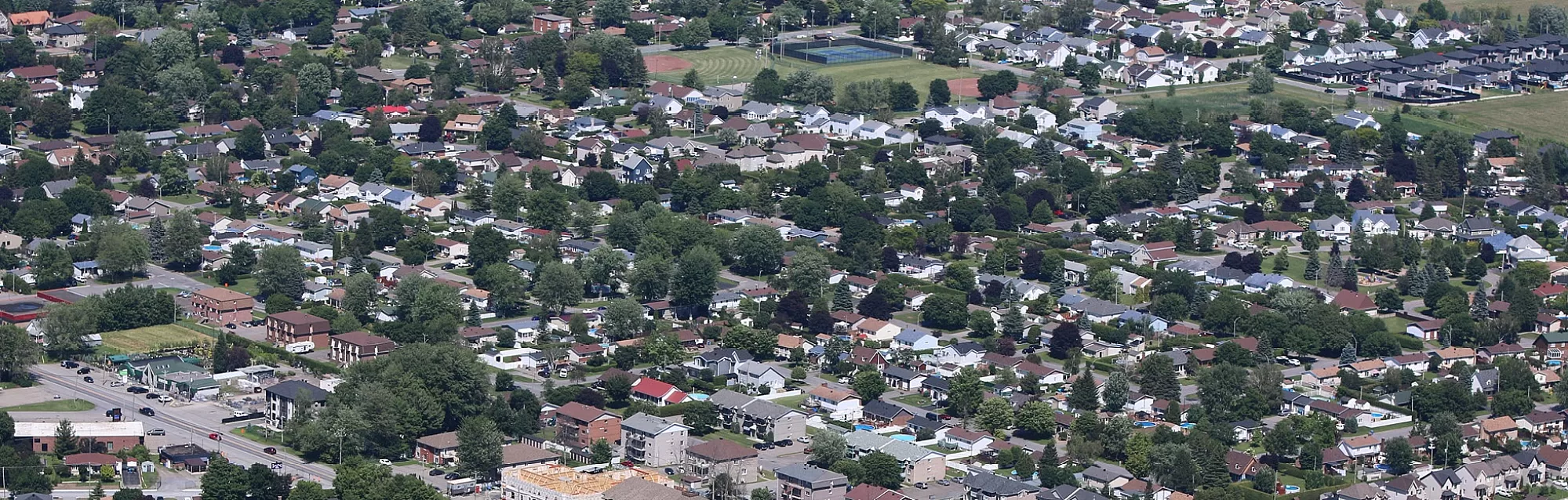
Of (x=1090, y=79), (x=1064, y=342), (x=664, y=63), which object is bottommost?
(x=664, y=63)

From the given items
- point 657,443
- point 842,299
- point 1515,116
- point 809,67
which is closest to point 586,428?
point 657,443

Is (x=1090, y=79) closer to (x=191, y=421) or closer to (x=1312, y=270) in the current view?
(x=1312, y=270)

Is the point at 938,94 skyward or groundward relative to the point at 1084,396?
groundward

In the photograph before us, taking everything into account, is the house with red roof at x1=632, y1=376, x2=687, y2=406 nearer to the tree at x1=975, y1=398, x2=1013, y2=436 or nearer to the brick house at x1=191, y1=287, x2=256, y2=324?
the tree at x1=975, y1=398, x2=1013, y2=436

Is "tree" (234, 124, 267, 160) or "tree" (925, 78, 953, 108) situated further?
"tree" (925, 78, 953, 108)

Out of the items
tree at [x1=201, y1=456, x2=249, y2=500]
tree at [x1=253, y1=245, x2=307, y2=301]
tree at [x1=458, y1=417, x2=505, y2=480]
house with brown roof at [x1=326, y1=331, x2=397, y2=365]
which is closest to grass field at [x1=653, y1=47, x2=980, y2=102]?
tree at [x1=253, y1=245, x2=307, y2=301]

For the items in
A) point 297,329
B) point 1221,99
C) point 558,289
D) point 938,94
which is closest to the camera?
point 297,329
